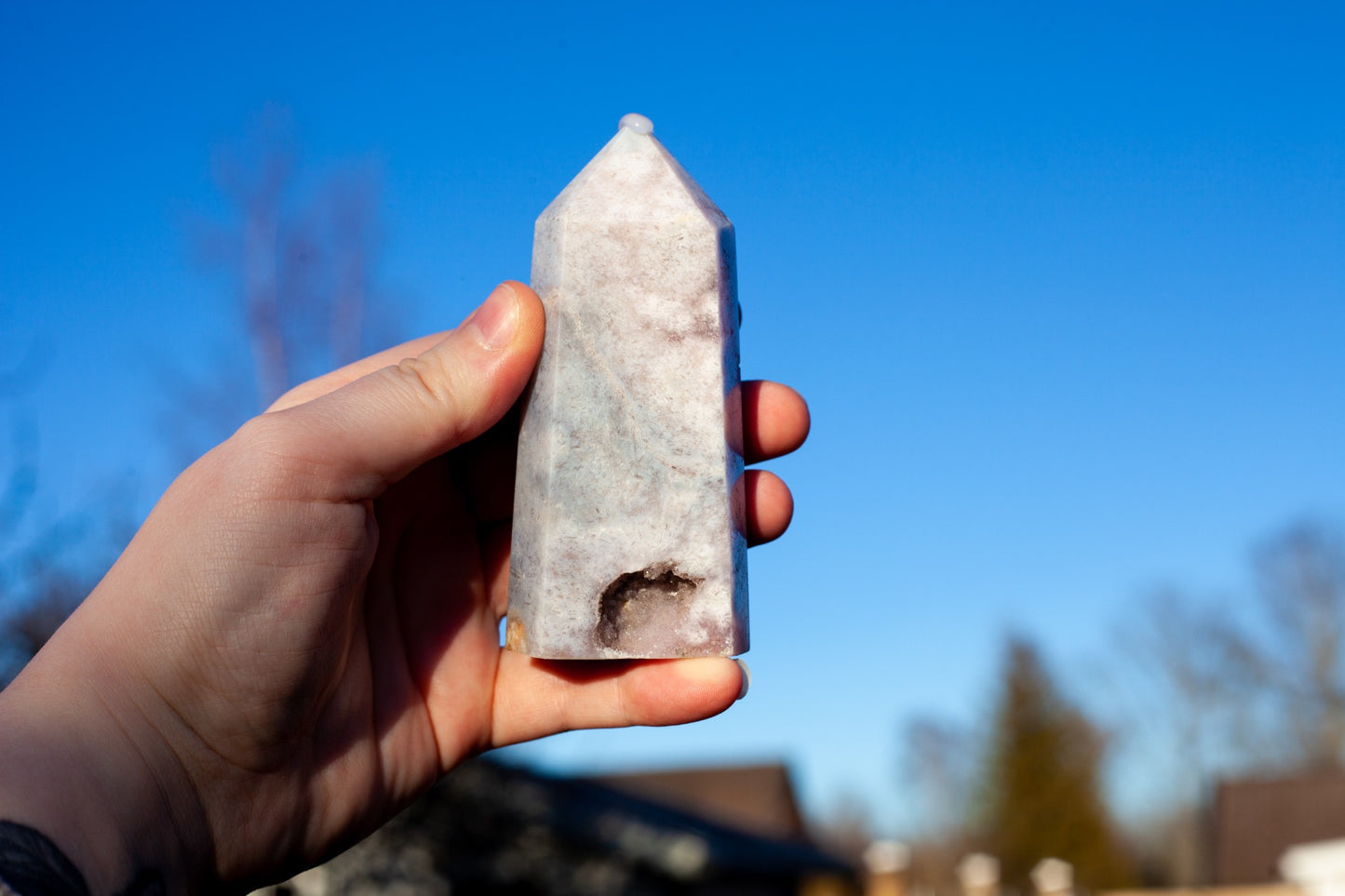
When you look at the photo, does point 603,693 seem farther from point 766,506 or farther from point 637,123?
point 637,123

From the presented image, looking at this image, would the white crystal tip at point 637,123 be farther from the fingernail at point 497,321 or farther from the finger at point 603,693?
the finger at point 603,693

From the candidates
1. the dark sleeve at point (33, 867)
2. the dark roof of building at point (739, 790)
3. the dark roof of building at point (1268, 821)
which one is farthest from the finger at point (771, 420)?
the dark roof of building at point (739, 790)

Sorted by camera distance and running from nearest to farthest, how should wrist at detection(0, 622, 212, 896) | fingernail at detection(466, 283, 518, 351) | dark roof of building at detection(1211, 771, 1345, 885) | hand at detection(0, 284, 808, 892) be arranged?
wrist at detection(0, 622, 212, 896)
hand at detection(0, 284, 808, 892)
fingernail at detection(466, 283, 518, 351)
dark roof of building at detection(1211, 771, 1345, 885)

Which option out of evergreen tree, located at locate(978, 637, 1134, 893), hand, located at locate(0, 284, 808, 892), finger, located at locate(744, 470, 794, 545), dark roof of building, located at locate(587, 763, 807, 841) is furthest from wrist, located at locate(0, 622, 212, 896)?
evergreen tree, located at locate(978, 637, 1134, 893)

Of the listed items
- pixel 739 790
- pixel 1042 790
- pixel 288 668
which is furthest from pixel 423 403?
pixel 1042 790

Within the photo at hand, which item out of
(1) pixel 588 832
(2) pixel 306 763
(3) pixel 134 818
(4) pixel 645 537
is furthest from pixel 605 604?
(1) pixel 588 832

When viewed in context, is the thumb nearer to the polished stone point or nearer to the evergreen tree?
the polished stone point
